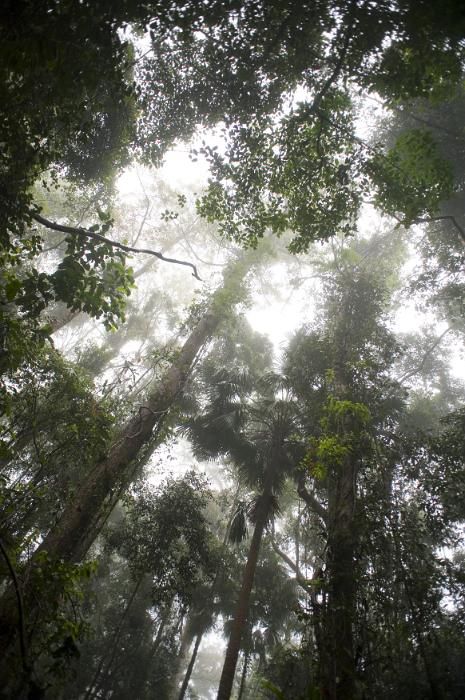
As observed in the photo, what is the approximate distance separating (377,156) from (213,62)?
12.3 ft

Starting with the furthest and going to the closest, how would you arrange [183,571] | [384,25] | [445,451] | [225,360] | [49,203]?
[49,203], [225,360], [183,571], [445,451], [384,25]

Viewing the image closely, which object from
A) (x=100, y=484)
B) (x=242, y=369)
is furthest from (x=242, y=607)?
(x=242, y=369)

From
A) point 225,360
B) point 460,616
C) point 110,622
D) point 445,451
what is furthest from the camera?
point 225,360

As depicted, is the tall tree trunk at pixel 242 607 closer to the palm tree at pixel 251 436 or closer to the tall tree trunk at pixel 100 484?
the palm tree at pixel 251 436

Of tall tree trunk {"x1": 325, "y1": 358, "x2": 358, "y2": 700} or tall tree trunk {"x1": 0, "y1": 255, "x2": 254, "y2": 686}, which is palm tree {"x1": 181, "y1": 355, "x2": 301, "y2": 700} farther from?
tall tree trunk {"x1": 325, "y1": 358, "x2": 358, "y2": 700}

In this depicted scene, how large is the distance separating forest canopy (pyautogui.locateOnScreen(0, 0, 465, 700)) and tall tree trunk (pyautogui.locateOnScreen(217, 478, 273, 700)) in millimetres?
52

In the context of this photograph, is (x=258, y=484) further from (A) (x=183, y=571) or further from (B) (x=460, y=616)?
(B) (x=460, y=616)

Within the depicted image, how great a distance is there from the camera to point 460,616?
7.00m

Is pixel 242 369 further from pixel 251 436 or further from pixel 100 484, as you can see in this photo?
pixel 100 484

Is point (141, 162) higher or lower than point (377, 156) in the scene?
higher

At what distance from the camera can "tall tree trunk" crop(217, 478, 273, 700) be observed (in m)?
7.49

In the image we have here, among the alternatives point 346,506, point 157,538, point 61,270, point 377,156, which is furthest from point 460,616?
point 61,270

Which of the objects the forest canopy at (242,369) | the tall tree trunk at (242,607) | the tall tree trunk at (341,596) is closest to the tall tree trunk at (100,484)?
the forest canopy at (242,369)

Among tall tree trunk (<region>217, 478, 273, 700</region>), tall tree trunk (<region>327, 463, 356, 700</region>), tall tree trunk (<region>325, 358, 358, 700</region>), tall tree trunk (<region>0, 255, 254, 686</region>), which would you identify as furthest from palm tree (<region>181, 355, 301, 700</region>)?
tall tree trunk (<region>327, 463, 356, 700</region>)
